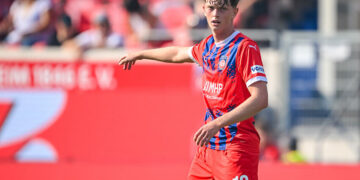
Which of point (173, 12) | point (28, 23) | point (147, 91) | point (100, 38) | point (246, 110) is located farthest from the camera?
point (173, 12)

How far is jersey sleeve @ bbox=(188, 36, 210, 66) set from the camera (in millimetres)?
4098

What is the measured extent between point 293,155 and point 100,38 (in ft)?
13.6

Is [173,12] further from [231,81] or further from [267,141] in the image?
[231,81]

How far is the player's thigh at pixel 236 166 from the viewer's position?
3779 mm

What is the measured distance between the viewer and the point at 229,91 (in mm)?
3838

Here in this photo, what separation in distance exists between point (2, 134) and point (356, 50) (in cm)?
566

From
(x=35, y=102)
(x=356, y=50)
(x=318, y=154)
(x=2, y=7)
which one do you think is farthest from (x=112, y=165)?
(x=2, y=7)

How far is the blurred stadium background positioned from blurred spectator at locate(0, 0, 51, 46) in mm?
26

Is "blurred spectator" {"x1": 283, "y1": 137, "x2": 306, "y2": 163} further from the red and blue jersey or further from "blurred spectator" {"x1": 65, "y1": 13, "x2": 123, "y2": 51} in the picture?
the red and blue jersey

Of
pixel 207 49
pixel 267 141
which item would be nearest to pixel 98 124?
pixel 267 141

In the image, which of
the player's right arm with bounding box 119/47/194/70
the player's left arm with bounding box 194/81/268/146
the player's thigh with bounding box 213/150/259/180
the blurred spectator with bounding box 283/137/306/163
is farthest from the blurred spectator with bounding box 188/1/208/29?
the player's left arm with bounding box 194/81/268/146

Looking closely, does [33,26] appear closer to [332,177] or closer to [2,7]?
[2,7]

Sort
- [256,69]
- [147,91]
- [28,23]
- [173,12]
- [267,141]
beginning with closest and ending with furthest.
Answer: [256,69] < [147,91] < [267,141] < [28,23] < [173,12]

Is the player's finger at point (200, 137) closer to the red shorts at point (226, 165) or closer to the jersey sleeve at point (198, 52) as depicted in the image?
the red shorts at point (226, 165)
